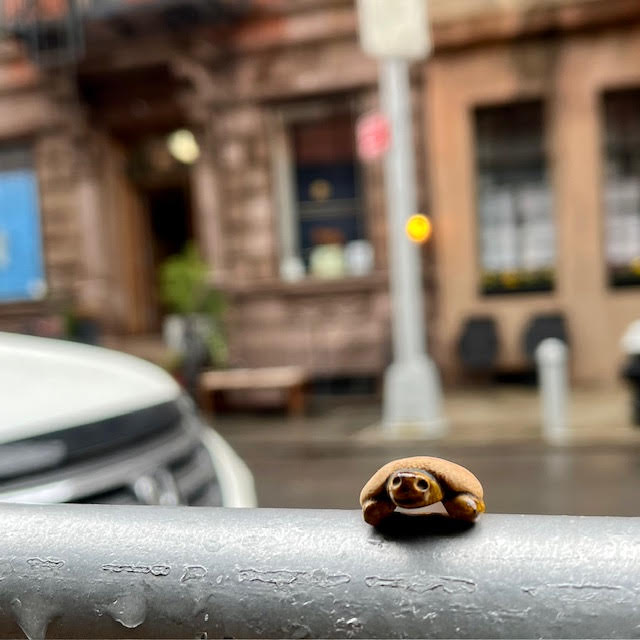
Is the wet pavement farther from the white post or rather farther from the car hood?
the car hood

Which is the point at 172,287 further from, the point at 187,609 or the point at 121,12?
the point at 187,609

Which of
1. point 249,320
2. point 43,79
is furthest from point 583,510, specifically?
point 43,79

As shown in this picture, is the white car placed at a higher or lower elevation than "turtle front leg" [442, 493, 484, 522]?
lower

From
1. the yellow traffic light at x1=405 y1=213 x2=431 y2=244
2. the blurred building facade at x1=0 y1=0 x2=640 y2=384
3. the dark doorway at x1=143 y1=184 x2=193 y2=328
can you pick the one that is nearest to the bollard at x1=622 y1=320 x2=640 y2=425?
the yellow traffic light at x1=405 y1=213 x2=431 y2=244

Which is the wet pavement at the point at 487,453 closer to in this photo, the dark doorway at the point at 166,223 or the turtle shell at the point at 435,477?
the turtle shell at the point at 435,477

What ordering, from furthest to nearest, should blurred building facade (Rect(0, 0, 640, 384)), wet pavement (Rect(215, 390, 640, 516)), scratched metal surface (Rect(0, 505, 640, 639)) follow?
blurred building facade (Rect(0, 0, 640, 384)) < wet pavement (Rect(215, 390, 640, 516)) < scratched metal surface (Rect(0, 505, 640, 639))
